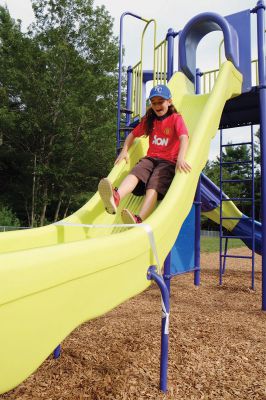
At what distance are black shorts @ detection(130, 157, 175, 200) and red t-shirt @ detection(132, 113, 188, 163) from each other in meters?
0.13

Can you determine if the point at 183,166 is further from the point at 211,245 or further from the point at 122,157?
the point at 211,245

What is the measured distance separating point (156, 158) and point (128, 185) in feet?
1.74

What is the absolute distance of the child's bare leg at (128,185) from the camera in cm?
334

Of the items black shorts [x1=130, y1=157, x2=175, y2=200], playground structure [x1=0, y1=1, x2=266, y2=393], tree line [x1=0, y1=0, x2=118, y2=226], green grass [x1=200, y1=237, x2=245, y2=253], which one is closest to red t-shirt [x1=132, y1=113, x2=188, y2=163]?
black shorts [x1=130, y1=157, x2=175, y2=200]

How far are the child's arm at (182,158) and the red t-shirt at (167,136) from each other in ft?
0.52

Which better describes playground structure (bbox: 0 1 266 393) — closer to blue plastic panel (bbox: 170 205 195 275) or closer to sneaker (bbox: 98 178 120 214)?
sneaker (bbox: 98 178 120 214)

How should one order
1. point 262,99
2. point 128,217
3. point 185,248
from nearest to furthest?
1. point 128,217
2. point 262,99
3. point 185,248

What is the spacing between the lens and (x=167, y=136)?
387cm

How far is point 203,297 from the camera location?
5844 millimetres

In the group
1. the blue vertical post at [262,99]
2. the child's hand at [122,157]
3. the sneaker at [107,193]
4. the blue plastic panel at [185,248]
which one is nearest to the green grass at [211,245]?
the blue plastic panel at [185,248]

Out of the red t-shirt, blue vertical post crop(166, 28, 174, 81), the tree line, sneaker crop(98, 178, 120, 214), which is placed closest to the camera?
sneaker crop(98, 178, 120, 214)

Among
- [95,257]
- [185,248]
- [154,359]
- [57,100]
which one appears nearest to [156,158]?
[154,359]

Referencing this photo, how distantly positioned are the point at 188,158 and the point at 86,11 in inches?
857

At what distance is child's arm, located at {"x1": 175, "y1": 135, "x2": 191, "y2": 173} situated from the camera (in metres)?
3.21
